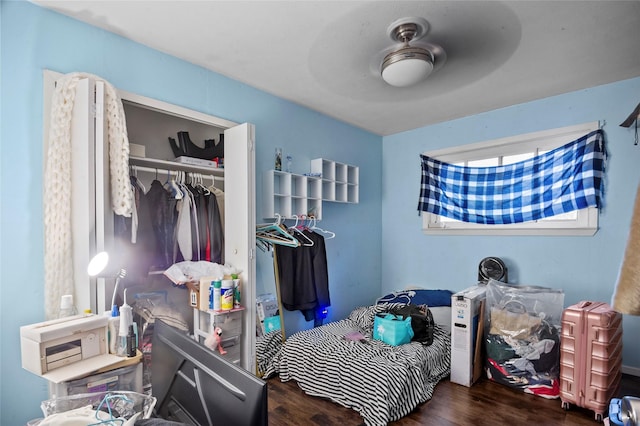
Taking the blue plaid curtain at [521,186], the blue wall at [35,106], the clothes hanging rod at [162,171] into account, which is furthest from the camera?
the blue plaid curtain at [521,186]

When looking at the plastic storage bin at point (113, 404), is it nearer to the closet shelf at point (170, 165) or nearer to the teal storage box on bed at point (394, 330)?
the closet shelf at point (170, 165)

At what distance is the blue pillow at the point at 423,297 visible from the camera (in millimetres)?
3281

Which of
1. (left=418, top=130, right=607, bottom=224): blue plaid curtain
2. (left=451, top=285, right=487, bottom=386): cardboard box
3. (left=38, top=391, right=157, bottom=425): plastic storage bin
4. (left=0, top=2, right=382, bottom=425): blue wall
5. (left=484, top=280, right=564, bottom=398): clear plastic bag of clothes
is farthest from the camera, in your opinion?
(left=418, top=130, right=607, bottom=224): blue plaid curtain

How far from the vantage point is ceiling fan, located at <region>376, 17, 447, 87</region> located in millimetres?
1920

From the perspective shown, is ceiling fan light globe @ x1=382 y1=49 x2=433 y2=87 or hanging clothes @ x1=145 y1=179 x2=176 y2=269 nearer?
ceiling fan light globe @ x1=382 y1=49 x2=433 y2=87

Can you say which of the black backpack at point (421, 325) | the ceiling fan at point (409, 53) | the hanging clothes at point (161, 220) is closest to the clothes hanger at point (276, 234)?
the hanging clothes at point (161, 220)

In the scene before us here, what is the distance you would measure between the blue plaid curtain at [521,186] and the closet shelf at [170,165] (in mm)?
2387

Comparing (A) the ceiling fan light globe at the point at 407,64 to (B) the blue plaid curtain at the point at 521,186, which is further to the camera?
(B) the blue plaid curtain at the point at 521,186

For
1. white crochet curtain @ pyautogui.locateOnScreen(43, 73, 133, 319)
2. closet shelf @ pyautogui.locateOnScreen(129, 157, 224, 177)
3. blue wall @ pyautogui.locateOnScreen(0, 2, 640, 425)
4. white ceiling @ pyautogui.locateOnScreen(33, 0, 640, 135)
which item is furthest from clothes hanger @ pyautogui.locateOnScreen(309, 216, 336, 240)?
white crochet curtain @ pyautogui.locateOnScreen(43, 73, 133, 319)

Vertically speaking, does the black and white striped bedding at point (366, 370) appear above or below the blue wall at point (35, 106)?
below

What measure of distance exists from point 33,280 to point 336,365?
6.24ft

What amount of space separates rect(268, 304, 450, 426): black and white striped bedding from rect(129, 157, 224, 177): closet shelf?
60.5 inches

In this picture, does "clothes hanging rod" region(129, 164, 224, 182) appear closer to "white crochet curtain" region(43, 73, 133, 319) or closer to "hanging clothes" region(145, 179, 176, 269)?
"hanging clothes" region(145, 179, 176, 269)

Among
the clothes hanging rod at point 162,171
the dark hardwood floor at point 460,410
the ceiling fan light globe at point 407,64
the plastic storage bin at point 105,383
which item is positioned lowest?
the dark hardwood floor at point 460,410
